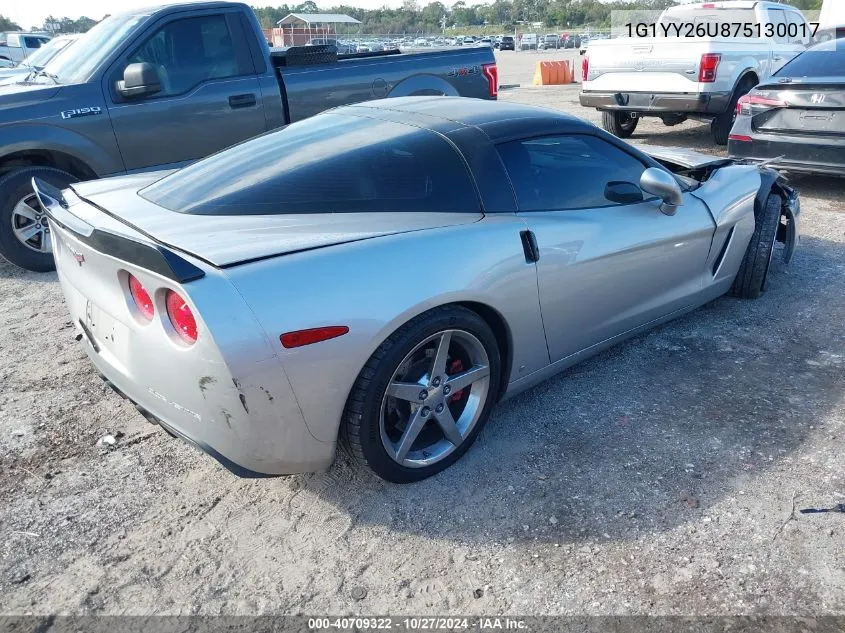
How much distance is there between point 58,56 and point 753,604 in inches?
263

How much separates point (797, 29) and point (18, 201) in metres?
11.6

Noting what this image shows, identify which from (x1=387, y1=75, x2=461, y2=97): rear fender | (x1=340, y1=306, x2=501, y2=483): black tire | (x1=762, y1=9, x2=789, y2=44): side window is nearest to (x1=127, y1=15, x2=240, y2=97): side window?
(x1=387, y1=75, x2=461, y2=97): rear fender

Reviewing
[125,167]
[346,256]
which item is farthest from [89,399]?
[125,167]

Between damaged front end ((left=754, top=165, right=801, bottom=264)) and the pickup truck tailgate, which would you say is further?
the pickup truck tailgate

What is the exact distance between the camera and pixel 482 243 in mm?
2770

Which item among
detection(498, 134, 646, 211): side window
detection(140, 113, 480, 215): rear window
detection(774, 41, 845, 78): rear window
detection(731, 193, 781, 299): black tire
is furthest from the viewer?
detection(774, 41, 845, 78): rear window

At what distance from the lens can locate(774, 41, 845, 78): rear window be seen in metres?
6.70

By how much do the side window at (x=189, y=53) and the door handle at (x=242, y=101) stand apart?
22 cm

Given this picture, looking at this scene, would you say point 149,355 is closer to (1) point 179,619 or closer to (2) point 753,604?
(1) point 179,619

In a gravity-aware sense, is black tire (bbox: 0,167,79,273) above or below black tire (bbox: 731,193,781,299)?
above

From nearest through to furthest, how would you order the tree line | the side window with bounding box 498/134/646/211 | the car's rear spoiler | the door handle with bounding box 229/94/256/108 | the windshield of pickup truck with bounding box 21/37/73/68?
the car's rear spoiler < the side window with bounding box 498/134/646/211 < the door handle with bounding box 229/94/256/108 < the windshield of pickup truck with bounding box 21/37/73/68 < the tree line

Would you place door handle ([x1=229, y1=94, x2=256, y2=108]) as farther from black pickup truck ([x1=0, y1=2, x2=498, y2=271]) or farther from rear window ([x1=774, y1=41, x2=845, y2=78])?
rear window ([x1=774, y1=41, x2=845, y2=78])

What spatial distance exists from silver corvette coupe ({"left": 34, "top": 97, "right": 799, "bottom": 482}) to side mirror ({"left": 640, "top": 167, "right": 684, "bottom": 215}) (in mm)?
11

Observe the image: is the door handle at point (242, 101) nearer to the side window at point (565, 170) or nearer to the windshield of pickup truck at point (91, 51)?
the windshield of pickup truck at point (91, 51)
